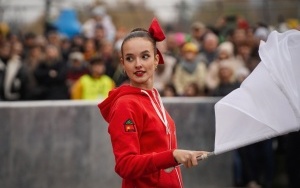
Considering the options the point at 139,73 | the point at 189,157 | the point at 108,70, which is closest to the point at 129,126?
the point at 139,73

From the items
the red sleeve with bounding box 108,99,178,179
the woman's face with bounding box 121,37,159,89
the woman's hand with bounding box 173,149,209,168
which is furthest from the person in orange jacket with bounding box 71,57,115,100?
the woman's hand with bounding box 173,149,209,168

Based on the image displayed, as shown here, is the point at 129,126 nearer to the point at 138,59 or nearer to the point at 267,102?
the point at 138,59

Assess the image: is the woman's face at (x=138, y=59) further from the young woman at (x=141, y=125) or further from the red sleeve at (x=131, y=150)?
the red sleeve at (x=131, y=150)

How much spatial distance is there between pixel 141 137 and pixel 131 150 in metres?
0.21

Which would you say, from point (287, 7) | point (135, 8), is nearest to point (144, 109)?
point (287, 7)

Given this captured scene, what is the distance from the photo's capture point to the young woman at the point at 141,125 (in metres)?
5.21

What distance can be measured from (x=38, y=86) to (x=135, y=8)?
8.20m

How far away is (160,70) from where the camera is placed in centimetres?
1387

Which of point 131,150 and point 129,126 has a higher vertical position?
point 129,126

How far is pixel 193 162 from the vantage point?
16.2 feet

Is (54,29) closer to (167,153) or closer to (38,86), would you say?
(38,86)

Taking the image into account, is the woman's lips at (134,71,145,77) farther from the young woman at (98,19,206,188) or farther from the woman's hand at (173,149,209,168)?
the woman's hand at (173,149,209,168)

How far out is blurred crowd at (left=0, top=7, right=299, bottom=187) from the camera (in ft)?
41.9

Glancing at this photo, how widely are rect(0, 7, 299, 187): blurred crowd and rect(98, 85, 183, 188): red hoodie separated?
22.0ft
